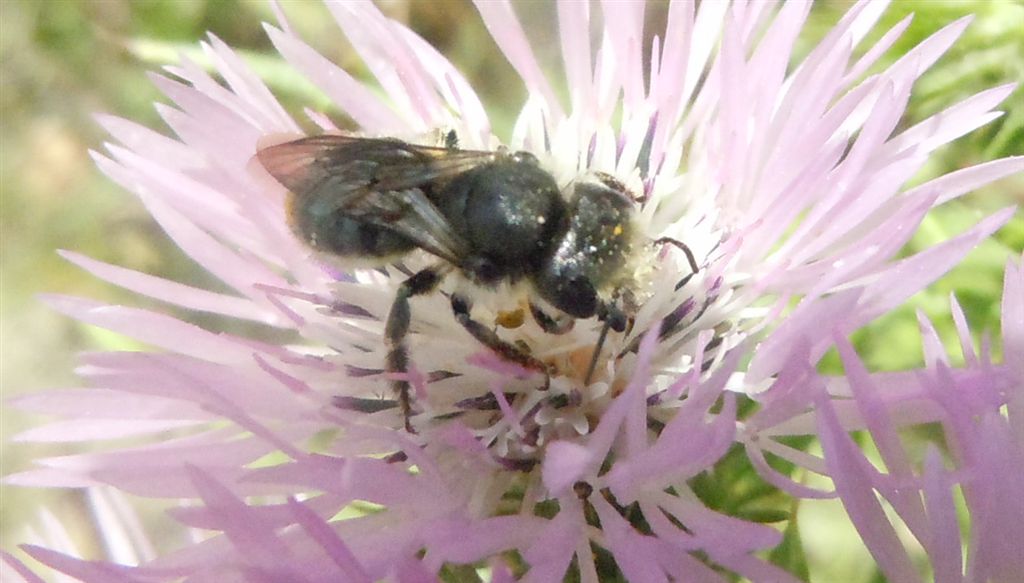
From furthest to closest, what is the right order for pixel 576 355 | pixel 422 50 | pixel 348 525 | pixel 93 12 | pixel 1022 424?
pixel 93 12 → pixel 422 50 → pixel 576 355 → pixel 348 525 → pixel 1022 424

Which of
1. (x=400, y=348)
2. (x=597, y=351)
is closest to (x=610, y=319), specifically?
(x=597, y=351)

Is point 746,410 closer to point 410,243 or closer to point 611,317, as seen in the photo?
point 611,317

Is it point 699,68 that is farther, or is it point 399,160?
point 699,68

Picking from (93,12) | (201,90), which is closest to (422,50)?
(201,90)

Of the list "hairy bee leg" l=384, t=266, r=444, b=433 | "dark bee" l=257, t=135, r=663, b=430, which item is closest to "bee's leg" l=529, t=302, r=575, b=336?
"dark bee" l=257, t=135, r=663, b=430

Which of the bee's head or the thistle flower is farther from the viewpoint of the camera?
the bee's head

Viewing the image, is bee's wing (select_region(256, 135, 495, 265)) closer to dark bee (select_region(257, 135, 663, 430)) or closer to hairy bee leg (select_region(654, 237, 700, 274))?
dark bee (select_region(257, 135, 663, 430))
